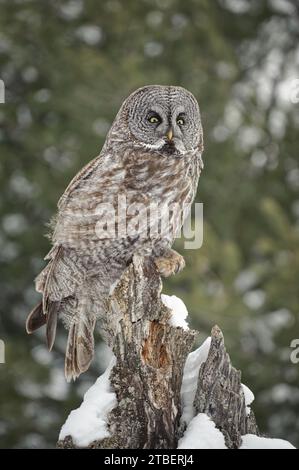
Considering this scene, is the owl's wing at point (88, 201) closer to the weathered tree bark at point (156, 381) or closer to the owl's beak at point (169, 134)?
the owl's beak at point (169, 134)

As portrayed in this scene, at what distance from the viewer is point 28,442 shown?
34.9 ft

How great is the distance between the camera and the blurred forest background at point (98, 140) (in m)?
10.0

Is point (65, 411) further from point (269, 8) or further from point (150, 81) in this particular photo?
point (269, 8)

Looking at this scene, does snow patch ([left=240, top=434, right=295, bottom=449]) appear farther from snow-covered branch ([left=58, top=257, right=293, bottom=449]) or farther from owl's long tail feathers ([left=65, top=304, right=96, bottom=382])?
owl's long tail feathers ([left=65, top=304, right=96, bottom=382])

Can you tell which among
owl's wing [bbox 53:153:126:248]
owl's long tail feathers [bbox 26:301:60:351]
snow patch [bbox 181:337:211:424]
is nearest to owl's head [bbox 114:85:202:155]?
owl's wing [bbox 53:153:126:248]

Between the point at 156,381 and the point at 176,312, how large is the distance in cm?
36

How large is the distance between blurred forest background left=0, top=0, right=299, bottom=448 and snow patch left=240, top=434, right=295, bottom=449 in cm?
530

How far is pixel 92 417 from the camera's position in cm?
368

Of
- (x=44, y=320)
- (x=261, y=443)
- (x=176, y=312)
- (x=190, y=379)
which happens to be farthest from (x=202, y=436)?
(x=44, y=320)

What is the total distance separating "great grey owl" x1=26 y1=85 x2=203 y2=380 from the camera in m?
4.78

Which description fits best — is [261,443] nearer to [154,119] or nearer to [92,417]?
[92,417]

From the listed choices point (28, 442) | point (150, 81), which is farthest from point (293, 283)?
point (28, 442)
